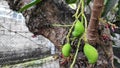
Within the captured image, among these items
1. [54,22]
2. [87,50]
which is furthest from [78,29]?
[54,22]

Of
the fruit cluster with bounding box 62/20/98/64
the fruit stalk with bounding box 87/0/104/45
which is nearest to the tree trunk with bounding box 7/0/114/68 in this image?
the fruit stalk with bounding box 87/0/104/45

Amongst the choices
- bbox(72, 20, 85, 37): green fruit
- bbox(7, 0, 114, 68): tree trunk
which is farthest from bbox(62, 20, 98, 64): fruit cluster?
bbox(7, 0, 114, 68): tree trunk

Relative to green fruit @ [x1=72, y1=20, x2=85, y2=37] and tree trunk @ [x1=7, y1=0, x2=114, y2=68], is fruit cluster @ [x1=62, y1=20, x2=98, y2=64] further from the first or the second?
tree trunk @ [x1=7, y1=0, x2=114, y2=68]

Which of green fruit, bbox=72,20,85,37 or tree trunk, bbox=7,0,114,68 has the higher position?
green fruit, bbox=72,20,85,37

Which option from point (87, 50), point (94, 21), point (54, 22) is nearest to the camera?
point (87, 50)

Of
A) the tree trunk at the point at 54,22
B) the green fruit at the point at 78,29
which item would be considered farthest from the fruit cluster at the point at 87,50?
the tree trunk at the point at 54,22

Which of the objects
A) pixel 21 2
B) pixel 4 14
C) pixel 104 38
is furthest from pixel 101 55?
pixel 4 14

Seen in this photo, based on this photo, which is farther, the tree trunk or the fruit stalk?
the tree trunk

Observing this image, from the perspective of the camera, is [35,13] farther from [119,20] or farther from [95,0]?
[119,20]

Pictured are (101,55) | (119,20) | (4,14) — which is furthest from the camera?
(4,14)

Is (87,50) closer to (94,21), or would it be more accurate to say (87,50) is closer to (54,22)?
(94,21)

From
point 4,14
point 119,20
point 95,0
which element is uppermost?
point 95,0
